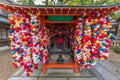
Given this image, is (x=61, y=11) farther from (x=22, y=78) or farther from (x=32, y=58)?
(x=22, y=78)

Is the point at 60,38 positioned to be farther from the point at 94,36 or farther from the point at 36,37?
the point at 94,36

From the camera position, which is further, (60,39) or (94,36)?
(60,39)

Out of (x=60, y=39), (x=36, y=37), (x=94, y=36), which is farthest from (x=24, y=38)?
(x=60, y=39)

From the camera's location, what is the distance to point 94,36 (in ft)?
15.1

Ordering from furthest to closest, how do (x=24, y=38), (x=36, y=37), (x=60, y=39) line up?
(x=60, y=39)
(x=36, y=37)
(x=24, y=38)

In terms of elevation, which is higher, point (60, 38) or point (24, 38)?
point (24, 38)

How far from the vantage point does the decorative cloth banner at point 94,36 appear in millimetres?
4488

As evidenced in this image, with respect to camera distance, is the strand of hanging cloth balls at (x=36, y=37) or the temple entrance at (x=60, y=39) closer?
the strand of hanging cloth balls at (x=36, y=37)

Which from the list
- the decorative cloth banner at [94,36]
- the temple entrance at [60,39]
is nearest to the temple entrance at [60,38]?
the temple entrance at [60,39]

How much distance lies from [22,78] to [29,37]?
7.12 ft

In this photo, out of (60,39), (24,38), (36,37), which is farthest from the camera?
(60,39)

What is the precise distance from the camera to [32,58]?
4.82 meters

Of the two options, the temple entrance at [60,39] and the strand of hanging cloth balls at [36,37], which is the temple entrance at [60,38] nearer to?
the temple entrance at [60,39]

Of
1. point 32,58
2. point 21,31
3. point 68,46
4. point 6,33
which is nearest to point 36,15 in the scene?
point 21,31
